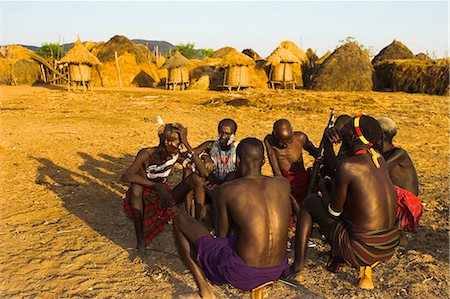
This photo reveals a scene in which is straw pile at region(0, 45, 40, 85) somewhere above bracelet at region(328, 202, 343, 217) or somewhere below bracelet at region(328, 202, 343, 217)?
above

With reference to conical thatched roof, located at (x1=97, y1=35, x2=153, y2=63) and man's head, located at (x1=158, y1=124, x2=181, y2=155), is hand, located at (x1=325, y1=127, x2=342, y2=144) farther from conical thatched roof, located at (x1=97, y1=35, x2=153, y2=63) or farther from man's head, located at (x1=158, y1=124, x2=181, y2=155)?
conical thatched roof, located at (x1=97, y1=35, x2=153, y2=63)

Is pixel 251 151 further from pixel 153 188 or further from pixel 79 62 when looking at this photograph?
pixel 79 62

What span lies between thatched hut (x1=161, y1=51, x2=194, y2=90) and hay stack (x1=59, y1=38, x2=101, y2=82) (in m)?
4.34

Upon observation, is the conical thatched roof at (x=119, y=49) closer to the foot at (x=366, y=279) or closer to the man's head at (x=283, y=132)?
the man's head at (x=283, y=132)

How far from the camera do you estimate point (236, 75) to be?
2138 cm

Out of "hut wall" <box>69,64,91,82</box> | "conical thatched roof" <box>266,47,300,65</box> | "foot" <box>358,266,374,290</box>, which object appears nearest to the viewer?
"foot" <box>358,266,374,290</box>

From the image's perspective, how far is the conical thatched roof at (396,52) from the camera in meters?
28.0

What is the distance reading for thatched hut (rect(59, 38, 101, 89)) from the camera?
64.2 feet

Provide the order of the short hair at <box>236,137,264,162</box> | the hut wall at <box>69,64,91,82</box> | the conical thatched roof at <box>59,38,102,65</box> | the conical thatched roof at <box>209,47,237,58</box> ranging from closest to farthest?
the short hair at <box>236,137,264,162</box>
the conical thatched roof at <box>59,38,102,65</box>
the hut wall at <box>69,64,91,82</box>
the conical thatched roof at <box>209,47,237,58</box>

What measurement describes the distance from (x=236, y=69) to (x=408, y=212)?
18661 millimetres

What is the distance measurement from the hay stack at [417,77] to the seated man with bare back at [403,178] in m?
17.1

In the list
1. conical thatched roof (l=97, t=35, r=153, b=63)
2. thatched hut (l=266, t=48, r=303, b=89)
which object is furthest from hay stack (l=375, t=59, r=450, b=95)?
conical thatched roof (l=97, t=35, r=153, b=63)

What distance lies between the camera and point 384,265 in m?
3.48

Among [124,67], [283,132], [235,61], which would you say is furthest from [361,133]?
[124,67]
